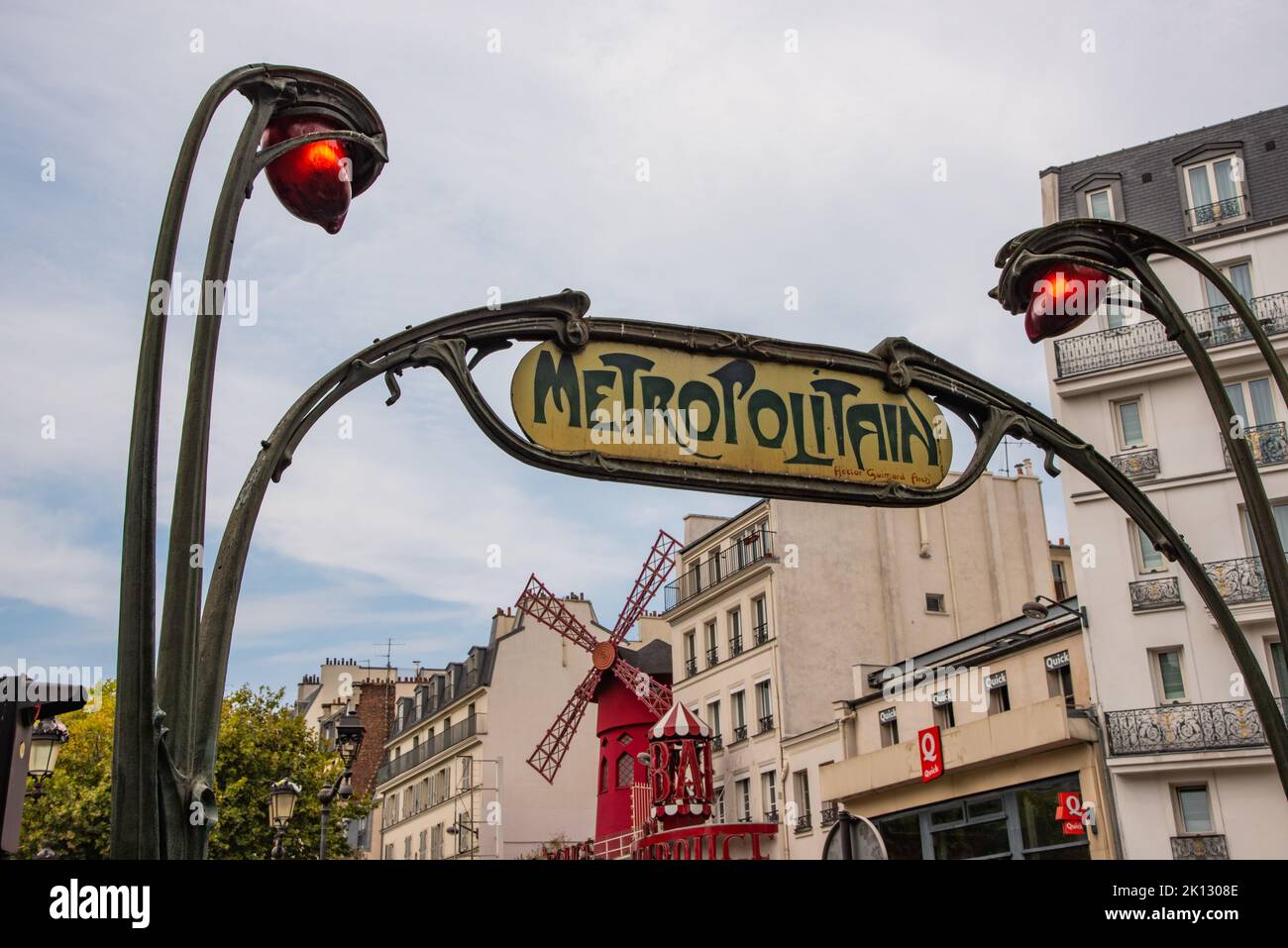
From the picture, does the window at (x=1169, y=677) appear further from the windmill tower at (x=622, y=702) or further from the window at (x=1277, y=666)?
the windmill tower at (x=622, y=702)

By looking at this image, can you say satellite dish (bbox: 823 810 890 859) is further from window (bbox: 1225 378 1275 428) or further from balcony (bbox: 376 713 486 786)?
balcony (bbox: 376 713 486 786)

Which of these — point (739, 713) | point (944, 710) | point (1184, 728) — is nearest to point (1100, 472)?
point (1184, 728)

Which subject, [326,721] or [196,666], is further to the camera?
[326,721]

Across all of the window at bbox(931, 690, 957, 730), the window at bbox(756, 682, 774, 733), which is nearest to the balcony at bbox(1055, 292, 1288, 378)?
the window at bbox(931, 690, 957, 730)

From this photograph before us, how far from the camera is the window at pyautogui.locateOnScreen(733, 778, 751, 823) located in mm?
42281

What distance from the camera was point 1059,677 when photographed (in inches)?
1233

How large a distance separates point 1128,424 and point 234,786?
26.8 meters

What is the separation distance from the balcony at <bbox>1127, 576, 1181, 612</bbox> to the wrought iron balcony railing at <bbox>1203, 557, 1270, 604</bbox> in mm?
907

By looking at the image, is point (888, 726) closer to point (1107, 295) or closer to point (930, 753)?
point (930, 753)

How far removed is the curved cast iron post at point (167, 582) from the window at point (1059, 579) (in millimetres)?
42834

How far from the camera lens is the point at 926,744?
3175 cm
